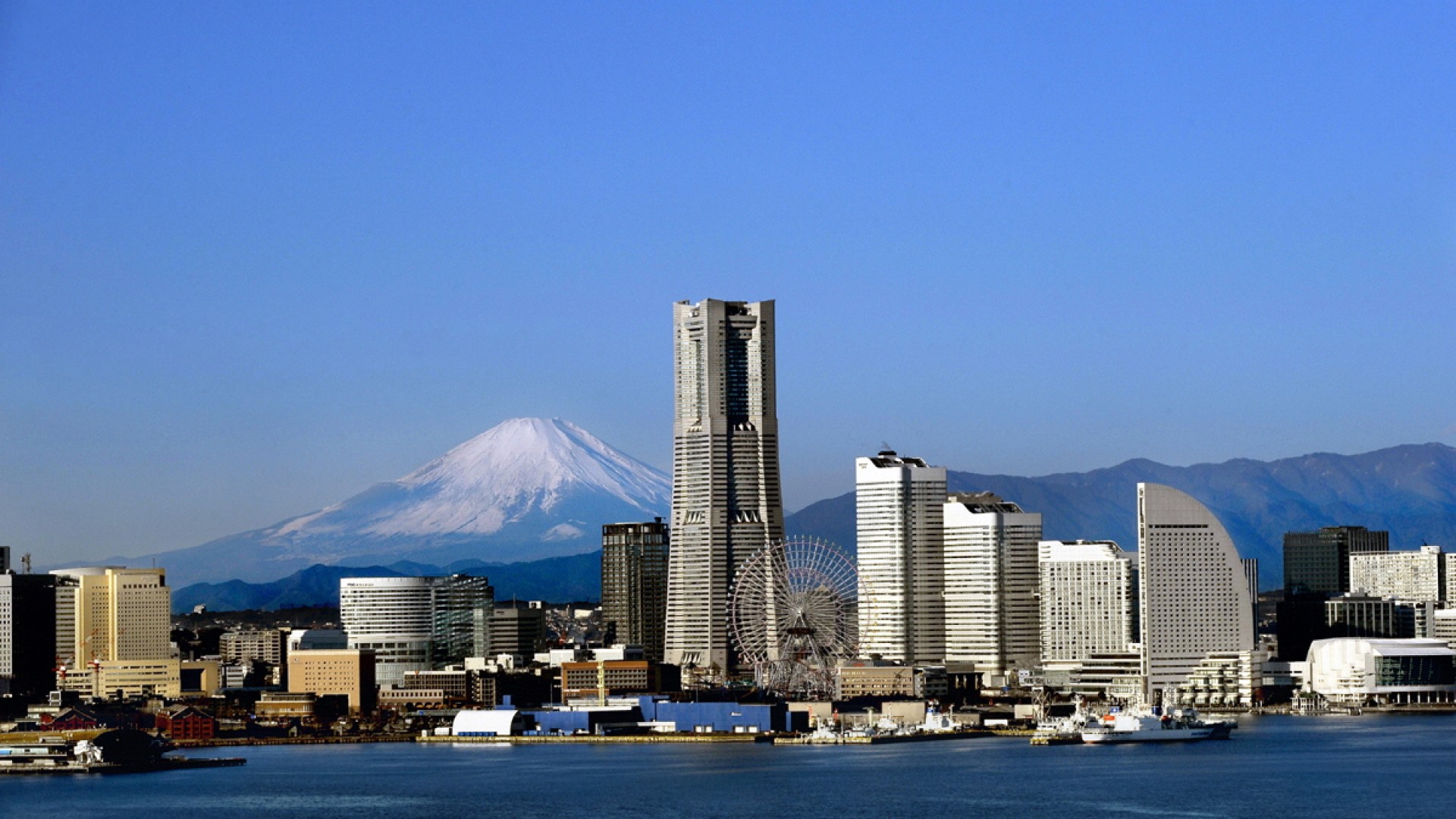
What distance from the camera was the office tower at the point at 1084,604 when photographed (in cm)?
13238

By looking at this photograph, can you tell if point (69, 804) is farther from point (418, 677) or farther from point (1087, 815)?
point (418, 677)

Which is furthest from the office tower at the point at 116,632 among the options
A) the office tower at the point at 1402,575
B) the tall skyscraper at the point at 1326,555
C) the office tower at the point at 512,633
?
the office tower at the point at 1402,575

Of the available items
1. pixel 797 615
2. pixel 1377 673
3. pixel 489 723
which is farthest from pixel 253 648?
pixel 1377 673

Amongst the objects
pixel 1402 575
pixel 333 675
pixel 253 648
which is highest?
pixel 1402 575

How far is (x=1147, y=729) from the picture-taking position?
10069 centimetres

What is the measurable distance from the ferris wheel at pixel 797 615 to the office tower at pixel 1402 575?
168 feet

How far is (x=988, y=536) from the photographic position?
136375mm

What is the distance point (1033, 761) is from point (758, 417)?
57685mm

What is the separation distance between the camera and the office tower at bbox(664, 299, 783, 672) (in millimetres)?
138125

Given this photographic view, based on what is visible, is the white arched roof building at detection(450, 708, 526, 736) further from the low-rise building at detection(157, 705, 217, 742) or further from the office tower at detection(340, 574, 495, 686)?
the office tower at detection(340, 574, 495, 686)

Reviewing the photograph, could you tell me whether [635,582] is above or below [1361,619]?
above

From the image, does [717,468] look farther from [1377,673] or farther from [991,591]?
[1377,673]

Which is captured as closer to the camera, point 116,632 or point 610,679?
point 610,679

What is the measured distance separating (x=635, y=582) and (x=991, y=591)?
85.2ft
